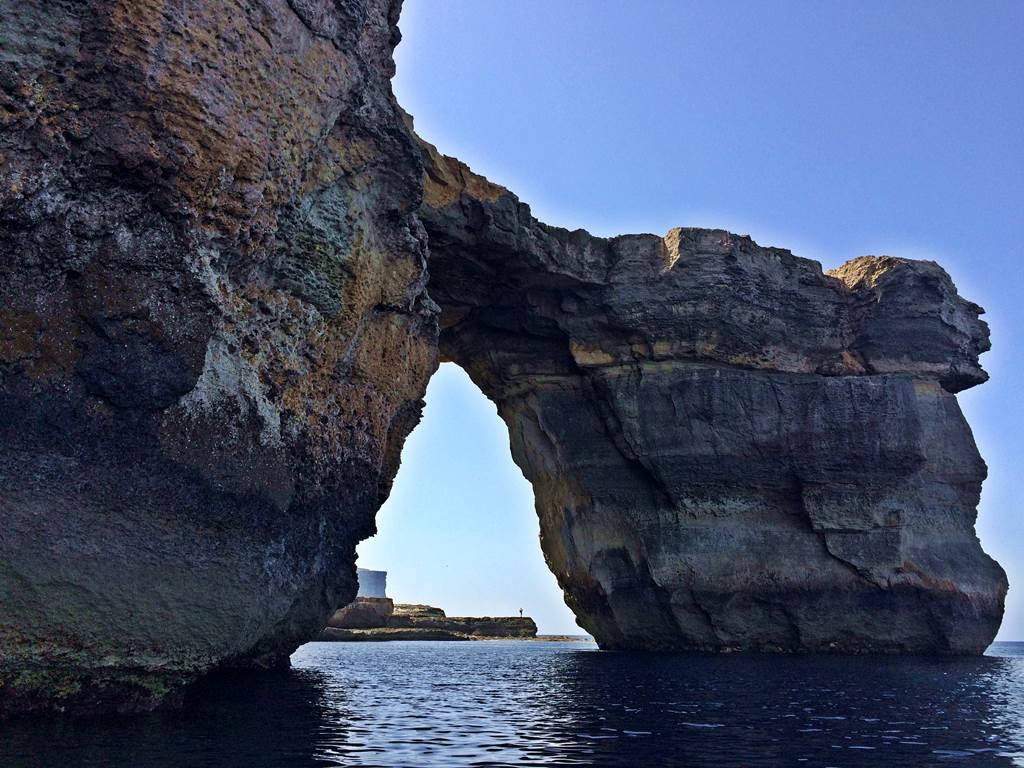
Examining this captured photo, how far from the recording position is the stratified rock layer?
114ft

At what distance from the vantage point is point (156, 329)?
14.3 m

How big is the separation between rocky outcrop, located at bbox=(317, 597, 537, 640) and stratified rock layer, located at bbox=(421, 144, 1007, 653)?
28268 mm

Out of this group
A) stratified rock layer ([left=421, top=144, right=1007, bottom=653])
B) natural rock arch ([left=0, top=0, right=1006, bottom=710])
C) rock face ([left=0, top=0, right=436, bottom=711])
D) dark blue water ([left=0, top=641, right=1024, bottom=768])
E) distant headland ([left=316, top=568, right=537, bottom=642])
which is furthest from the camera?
distant headland ([left=316, top=568, right=537, bottom=642])

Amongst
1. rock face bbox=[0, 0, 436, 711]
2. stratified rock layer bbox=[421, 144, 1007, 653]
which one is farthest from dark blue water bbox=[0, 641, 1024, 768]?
stratified rock layer bbox=[421, 144, 1007, 653]

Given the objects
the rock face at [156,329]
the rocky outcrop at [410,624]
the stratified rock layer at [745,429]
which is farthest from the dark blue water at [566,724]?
the rocky outcrop at [410,624]

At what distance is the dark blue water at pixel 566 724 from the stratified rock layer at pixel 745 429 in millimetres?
9620

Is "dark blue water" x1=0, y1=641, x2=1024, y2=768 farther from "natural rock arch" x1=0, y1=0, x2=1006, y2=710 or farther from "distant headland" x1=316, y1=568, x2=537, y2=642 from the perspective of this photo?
"distant headland" x1=316, y1=568, x2=537, y2=642

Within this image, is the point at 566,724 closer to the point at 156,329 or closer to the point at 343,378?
the point at 156,329

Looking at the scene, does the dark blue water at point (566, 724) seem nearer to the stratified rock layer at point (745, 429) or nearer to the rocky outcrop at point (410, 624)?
the stratified rock layer at point (745, 429)

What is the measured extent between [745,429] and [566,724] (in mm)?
23448

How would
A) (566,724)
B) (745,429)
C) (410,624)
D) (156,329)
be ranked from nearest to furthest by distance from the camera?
1. (156,329)
2. (566,724)
3. (745,429)
4. (410,624)

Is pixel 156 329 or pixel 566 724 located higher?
pixel 156 329

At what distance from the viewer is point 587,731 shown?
13977 millimetres

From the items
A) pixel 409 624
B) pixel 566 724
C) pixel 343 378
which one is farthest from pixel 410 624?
pixel 566 724
